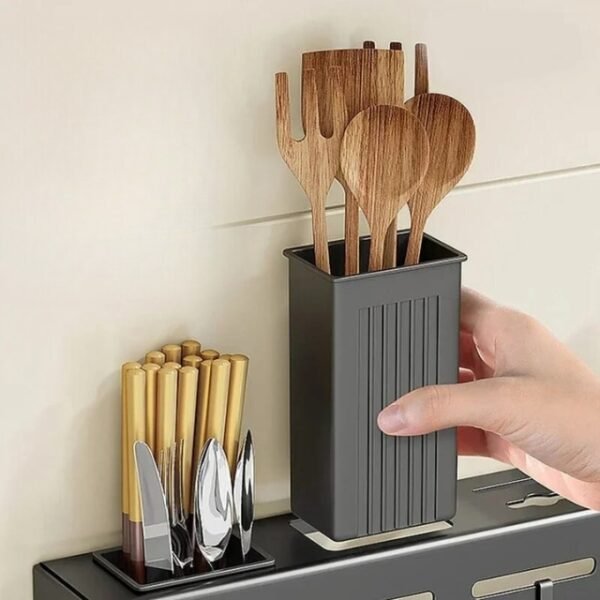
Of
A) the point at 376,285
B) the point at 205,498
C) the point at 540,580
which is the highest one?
the point at 376,285

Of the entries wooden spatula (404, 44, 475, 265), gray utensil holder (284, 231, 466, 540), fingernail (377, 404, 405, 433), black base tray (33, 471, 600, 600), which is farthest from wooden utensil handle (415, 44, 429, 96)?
black base tray (33, 471, 600, 600)

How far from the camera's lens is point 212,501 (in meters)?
0.91

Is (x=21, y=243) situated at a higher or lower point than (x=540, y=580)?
higher

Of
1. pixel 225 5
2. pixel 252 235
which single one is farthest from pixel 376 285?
pixel 225 5

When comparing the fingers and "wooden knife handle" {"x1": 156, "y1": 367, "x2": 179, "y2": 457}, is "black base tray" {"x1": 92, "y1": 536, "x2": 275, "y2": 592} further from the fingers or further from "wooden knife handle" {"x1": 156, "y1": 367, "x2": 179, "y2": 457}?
the fingers

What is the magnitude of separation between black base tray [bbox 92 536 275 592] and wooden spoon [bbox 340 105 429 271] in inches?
9.4

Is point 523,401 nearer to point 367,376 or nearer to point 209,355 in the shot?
point 367,376

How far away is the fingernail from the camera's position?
92cm

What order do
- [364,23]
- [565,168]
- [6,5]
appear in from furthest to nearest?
[565,168] → [364,23] → [6,5]

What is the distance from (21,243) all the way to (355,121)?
0.74ft

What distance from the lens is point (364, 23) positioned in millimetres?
947

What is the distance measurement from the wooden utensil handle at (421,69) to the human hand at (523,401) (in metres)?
0.17

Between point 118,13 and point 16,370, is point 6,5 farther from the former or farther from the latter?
point 16,370

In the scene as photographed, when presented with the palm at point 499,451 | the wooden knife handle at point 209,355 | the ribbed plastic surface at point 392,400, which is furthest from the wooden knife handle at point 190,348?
the palm at point 499,451
